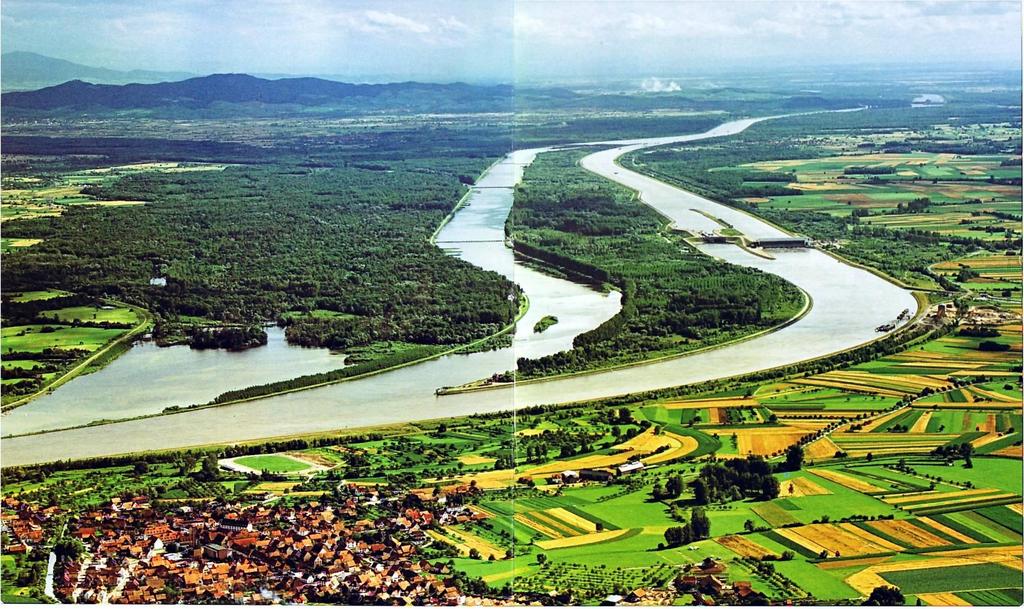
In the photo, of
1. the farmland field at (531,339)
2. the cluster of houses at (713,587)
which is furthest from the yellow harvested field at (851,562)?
the cluster of houses at (713,587)

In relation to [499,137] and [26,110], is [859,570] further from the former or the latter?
[26,110]

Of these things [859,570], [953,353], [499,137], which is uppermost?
[499,137]

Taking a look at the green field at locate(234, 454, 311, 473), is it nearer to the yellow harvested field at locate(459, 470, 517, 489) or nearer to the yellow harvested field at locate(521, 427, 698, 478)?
the yellow harvested field at locate(459, 470, 517, 489)

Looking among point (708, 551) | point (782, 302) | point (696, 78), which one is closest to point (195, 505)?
point (708, 551)

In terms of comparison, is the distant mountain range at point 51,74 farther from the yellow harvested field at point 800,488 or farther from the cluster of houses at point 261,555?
the yellow harvested field at point 800,488

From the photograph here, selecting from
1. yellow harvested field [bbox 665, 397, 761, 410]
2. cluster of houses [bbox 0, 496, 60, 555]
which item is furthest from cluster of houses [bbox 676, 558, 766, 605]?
cluster of houses [bbox 0, 496, 60, 555]
